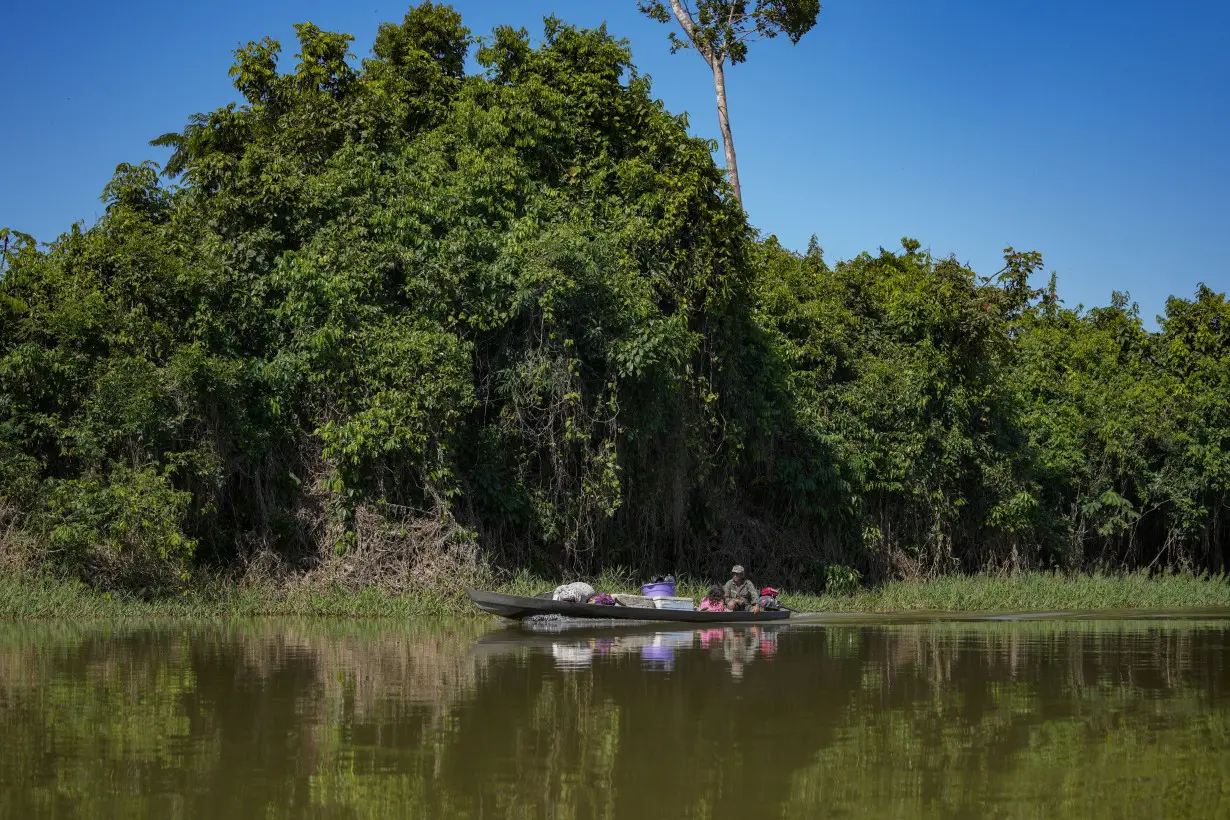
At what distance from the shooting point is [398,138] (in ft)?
65.9

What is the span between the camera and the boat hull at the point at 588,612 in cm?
1638

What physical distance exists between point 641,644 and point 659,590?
341cm

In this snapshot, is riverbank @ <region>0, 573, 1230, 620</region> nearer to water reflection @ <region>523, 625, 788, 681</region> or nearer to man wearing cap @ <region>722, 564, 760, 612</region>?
man wearing cap @ <region>722, 564, 760, 612</region>

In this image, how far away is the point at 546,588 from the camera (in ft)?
62.2

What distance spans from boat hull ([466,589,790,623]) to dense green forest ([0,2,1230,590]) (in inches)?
68.0

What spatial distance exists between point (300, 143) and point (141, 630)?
8553 millimetres

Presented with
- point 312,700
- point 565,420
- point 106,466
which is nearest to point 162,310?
point 106,466

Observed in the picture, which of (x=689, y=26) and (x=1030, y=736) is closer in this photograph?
(x=1030, y=736)

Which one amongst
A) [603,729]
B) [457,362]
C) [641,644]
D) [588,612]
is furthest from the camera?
[457,362]

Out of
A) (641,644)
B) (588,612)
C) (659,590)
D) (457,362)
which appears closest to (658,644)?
(641,644)

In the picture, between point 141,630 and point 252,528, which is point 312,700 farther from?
point 252,528

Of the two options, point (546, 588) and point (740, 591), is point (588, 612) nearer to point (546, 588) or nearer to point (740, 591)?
point (546, 588)

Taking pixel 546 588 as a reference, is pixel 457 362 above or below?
above

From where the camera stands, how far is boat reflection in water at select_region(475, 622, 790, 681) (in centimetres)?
1288
